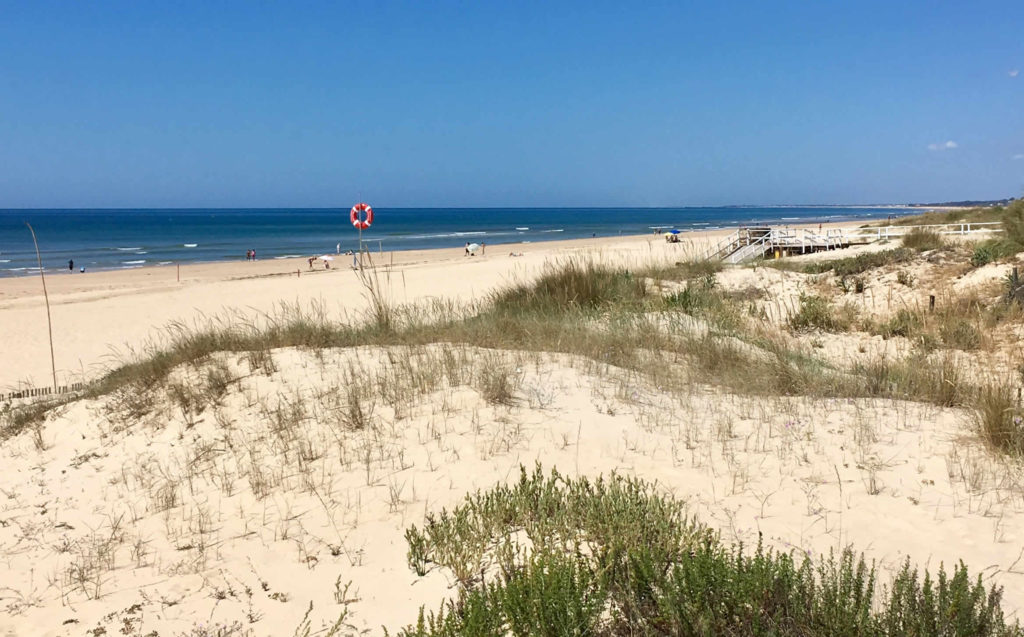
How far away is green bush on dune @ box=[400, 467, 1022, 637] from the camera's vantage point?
Result: 2.47 metres

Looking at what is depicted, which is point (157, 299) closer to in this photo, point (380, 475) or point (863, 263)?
point (863, 263)

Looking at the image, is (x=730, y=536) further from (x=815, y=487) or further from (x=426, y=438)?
(x=426, y=438)

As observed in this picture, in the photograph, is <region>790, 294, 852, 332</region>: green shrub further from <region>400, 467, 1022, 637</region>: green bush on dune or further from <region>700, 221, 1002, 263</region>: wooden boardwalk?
<region>700, 221, 1002, 263</region>: wooden boardwalk

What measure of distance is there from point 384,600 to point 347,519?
832mm

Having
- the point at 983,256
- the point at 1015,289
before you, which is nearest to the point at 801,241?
the point at 983,256

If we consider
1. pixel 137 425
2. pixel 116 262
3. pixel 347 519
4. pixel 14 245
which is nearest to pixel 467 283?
pixel 137 425

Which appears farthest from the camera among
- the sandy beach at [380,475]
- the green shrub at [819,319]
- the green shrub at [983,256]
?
the green shrub at [983,256]

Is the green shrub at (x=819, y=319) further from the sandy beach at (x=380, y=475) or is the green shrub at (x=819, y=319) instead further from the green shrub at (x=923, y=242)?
the green shrub at (x=923, y=242)

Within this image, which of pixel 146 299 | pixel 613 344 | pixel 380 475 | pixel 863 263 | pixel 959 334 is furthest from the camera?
pixel 146 299

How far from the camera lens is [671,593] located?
256cm

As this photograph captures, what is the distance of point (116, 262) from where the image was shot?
40.1 meters

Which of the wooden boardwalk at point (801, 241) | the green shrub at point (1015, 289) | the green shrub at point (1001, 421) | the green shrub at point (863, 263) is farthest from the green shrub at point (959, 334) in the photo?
the wooden boardwalk at point (801, 241)

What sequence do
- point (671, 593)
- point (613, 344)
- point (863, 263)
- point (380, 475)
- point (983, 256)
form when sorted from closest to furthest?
point (671, 593) → point (380, 475) → point (613, 344) → point (983, 256) → point (863, 263)

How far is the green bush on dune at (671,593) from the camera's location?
247 cm
